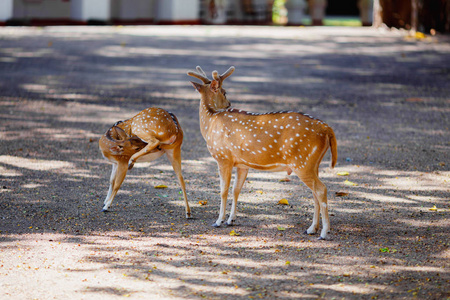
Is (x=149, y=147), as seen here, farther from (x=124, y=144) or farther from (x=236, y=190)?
(x=236, y=190)

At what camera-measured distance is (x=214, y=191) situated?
8.34 m

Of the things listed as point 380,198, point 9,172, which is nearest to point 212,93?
point 380,198

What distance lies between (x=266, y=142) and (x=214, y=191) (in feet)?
6.53

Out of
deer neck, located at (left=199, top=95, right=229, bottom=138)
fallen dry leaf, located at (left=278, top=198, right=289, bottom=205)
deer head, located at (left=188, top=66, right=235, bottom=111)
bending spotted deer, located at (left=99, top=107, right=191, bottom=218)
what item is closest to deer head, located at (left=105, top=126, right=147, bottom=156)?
bending spotted deer, located at (left=99, top=107, right=191, bottom=218)

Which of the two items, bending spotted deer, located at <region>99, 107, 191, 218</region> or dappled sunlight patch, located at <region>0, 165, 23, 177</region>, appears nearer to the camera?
bending spotted deer, located at <region>99, 107, 191, 218</region>

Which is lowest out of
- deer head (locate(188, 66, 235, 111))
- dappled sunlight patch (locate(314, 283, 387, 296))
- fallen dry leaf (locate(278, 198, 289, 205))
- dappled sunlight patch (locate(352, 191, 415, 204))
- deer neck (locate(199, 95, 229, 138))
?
dappled sunlight patch (locate(314, 283, 387, 296))

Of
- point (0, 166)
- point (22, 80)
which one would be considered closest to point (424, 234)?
point (0, 166)

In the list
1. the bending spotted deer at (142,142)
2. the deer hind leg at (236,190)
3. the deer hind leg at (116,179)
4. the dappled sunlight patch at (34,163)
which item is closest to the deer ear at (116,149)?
the bending spotted deer at (142,142)

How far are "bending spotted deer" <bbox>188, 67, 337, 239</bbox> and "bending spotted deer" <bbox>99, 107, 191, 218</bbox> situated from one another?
42cm

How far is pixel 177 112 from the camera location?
1282 cm

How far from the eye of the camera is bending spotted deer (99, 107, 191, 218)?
703 centimetres

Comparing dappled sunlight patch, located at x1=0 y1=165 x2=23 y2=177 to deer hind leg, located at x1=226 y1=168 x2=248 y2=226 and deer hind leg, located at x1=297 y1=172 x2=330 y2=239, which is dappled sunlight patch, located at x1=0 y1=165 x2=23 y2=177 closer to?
deer hind leg, located at x1=226 y1=168 x2=248 y2=226

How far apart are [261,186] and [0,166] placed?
3.99 meters

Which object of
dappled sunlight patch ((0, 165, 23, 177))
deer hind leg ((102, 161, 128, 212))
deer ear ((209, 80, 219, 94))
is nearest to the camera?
deer ear ((209, 80, 219, 94))
